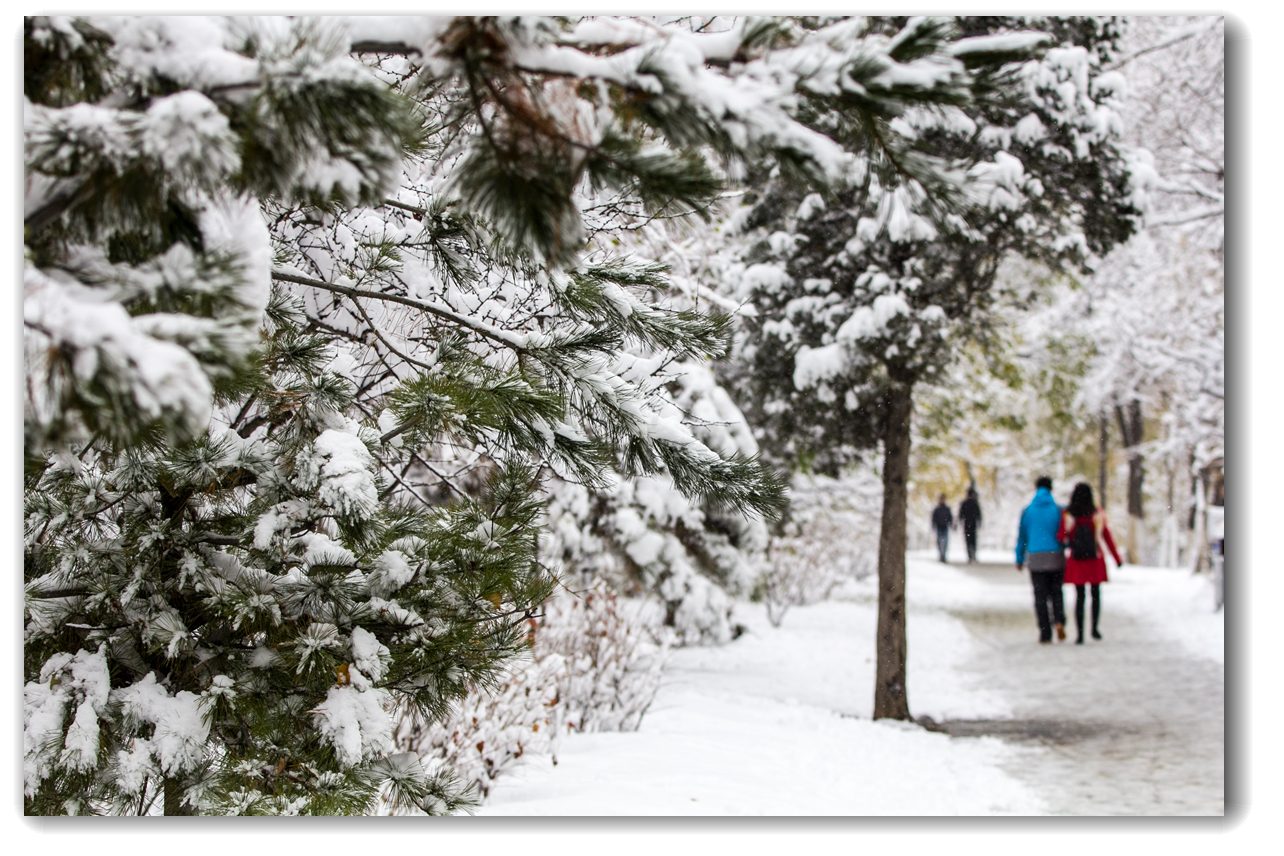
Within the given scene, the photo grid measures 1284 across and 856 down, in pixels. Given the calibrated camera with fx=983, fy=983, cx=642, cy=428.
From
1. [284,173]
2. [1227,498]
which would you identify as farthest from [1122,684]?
[284,173]

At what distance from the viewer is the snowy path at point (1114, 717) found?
4.97 m

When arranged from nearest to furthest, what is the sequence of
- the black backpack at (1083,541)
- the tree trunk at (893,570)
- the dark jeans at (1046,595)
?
the tree trunk at (893,570)
the black backpack at (1083,541)
the dark jeans at (1046,595)

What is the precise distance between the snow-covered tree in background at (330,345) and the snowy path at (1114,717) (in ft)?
12.1

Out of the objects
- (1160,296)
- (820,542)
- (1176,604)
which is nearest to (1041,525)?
(1160,296)

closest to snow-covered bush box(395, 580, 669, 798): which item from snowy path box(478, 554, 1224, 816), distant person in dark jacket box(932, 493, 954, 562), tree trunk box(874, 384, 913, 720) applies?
snowy path box(478, 554, 1224, 816)

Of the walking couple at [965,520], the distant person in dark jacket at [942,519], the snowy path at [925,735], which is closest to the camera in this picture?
the snowy path at [925,735]

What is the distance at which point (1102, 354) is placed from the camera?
15.3 meters

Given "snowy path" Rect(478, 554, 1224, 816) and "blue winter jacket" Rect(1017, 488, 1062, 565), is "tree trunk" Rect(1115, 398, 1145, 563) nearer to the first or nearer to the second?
"snowy path" Rect(478, 554, 1224, 816)

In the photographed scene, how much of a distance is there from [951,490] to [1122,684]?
13.0m

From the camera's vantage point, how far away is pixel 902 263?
662cm

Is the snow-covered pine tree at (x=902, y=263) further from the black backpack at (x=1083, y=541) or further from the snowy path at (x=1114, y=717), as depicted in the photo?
the black backpack at (x=1083, y=541)

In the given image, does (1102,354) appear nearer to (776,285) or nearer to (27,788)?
(776,285)

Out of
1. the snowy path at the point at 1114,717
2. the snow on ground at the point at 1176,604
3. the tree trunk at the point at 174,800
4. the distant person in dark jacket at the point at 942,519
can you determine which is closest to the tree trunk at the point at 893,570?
the snowy path at the point at 1114,717

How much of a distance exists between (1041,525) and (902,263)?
3.21 m
